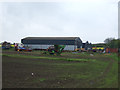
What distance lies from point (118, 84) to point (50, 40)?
5862cm

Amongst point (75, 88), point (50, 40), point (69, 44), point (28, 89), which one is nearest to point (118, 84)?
point (75, 88)

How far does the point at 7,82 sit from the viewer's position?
21.8 ft

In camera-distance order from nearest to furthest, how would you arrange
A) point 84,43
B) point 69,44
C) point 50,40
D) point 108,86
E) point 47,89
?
point 47,89
point 108,86
point 69,44
point 50,40
point 84,43

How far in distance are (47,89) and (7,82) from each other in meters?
2.10

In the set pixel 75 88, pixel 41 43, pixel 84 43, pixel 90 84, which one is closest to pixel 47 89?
pixel 75 88

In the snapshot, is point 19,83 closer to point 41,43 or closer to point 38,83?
point 38,83

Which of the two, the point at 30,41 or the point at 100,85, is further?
the point at 30,41

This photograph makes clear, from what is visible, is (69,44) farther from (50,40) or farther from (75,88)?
(75,88)

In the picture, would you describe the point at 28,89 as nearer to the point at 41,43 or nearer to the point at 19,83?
the point at 19,83

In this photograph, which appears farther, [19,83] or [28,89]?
[19,83]

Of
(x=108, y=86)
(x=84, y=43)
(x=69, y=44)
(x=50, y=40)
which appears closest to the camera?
(x=108, y=86)

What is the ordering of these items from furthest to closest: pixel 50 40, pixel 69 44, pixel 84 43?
pixel 84 43 < pixel 50 40 < pixel 69 44

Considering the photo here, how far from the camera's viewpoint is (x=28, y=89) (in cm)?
584

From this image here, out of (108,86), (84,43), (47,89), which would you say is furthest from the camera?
(84,43)
